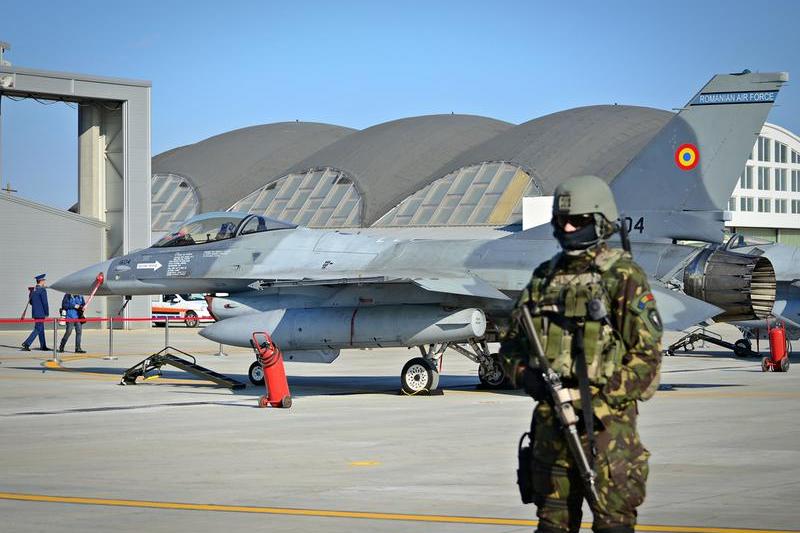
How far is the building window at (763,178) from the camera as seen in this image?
239ft

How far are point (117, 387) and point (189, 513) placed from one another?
13571 mm

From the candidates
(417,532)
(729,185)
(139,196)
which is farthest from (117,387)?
(139,196)

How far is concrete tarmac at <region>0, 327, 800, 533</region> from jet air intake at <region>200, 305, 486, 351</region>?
0.99 meters

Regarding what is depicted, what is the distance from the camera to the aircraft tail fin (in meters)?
18.8

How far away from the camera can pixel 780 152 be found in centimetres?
7444

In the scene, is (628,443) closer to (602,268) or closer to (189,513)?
(602,268)

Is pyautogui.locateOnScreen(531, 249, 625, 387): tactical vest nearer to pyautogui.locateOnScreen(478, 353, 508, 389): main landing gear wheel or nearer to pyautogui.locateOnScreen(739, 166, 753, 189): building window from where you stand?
pyautogui.locateOnScreen(478, 353, 508, 389): main landing gear wheel

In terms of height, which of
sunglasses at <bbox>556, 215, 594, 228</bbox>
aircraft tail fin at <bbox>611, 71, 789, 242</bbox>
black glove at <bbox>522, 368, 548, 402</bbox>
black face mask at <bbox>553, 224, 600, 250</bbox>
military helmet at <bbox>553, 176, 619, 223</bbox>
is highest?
aircraft tail fin at <bbox>611, 71, 789, 242</bbox>

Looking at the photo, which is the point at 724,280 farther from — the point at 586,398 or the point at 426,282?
the point at 586,398

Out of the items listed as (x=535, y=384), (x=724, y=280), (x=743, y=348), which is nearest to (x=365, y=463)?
(x=535, y=384)

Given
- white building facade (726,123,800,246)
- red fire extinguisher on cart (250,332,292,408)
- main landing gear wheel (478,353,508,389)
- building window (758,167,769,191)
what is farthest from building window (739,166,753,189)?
red fire extinguisher on cart (250,332,292,408)

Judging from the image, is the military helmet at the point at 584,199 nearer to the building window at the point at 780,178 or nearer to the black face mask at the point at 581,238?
the black face mask at the point at 581,238

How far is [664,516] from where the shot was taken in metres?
8.31

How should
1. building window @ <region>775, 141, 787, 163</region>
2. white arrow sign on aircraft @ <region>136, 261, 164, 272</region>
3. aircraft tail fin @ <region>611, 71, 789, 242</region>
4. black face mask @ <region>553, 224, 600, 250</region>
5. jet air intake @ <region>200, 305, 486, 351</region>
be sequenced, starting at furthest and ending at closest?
1. building window @ <region>775, 141, 787, 163</region>
2. white arrow sign on aircraft @ <region>136, 261, 164, 272</region>
3. aircraft tail fin @ <region>611, 71, 789, 242</region>
4. jet air intake @ <region>200, 305, 486, 351</region>
5. black face mask @ <region>553, 224, 600, 250</region>
